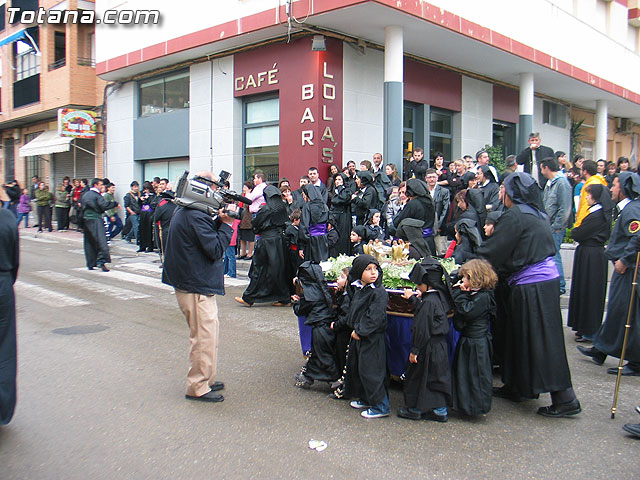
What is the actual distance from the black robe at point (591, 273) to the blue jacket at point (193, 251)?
15.1 feet

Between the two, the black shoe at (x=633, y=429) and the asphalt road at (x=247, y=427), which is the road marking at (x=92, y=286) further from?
the black shoe at (x=633, y=429)

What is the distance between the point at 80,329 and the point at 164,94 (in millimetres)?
13275

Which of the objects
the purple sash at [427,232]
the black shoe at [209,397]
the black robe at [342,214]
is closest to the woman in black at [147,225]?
the black robe at [342,214]

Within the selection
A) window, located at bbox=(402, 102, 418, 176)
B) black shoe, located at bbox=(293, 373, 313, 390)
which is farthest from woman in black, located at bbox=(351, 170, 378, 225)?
black shoe, located at bbox=(293, 373, 313, 390)

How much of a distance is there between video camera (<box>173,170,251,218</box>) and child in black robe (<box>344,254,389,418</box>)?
130 cm

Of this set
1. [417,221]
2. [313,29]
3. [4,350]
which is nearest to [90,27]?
[313,29]

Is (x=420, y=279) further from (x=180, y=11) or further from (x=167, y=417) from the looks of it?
(x=180, y=11)

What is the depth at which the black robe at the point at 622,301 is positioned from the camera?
590 cm

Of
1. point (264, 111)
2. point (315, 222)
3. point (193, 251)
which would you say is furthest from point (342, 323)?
point (264, 111)

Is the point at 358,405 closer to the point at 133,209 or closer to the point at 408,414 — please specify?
the point at 408,414

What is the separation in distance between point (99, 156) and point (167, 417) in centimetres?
2021

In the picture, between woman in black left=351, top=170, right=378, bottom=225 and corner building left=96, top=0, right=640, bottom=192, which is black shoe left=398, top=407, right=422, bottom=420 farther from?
corner building left=96, top=0, right=640, bottom=192

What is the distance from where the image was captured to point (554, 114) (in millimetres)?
22609

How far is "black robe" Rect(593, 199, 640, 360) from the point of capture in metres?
5.90
